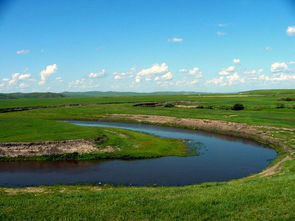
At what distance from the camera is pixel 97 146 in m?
38.7

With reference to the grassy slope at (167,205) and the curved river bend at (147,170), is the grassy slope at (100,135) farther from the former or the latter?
the grassy slope at (167,205)

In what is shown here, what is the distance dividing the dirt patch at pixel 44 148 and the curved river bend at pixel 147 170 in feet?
7.99

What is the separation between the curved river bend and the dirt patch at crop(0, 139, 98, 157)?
95.9 inches

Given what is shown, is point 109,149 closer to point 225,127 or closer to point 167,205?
point 167,205

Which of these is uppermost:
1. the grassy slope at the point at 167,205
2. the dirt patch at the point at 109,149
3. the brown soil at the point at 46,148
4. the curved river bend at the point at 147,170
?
the grassy slope at the point at 167,205

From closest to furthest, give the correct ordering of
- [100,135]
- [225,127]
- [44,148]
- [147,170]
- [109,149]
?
1. [147,170]
2. [44,148]
3. [109,149]
4. [100,135]
5. [225,127]

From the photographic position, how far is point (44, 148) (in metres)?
36.9

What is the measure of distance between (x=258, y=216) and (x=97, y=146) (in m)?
28.8

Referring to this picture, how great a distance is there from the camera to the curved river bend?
1075 inches

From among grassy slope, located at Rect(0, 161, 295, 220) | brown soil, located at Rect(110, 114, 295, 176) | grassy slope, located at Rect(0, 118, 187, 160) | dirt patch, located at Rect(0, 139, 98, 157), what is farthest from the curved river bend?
grassy slope, located at Rect(0, 161, 295, 220)

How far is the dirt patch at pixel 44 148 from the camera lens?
3591 centimetres

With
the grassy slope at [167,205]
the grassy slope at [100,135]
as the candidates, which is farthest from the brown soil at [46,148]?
the grassy slope at [167,205]

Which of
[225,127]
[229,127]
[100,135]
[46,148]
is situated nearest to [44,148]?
[46,148]

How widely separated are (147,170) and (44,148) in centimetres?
1656
